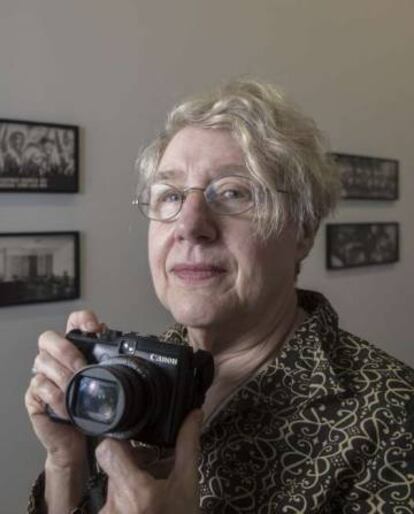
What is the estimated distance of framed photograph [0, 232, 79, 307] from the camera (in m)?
1.55

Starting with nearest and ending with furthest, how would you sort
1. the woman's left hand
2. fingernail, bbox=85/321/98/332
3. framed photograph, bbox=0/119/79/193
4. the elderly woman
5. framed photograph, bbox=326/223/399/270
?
the woman's left hand < the elderly woman < fingernail, bbox=85/321/98/332 < framed photograph, bbox=0/119/79/193 < framed photograph, bbox=326/223/399/270

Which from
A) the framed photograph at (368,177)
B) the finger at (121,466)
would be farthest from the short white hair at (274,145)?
the framed photograph at (368,177)

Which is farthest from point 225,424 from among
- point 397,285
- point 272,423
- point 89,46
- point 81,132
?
point 397,285

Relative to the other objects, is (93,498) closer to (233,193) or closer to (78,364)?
(78,364)

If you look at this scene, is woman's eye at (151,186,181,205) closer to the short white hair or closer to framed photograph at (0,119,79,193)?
the short white hair

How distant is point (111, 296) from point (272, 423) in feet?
3.38

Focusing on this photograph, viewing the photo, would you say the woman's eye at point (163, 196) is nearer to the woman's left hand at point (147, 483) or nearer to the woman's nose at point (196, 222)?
the woman's nose at point (196, 222)

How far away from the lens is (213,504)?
2.55 feet

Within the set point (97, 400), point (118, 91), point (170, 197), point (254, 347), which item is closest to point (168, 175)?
point (170, 197)

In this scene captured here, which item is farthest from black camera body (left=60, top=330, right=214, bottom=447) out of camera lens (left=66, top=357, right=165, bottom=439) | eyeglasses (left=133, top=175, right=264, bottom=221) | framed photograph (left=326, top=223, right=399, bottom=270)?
framed photograph (left=326, top=223, right=399, bottom=270)

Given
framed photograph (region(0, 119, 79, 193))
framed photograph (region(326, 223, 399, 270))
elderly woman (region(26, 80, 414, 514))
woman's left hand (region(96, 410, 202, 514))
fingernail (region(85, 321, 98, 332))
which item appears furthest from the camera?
framed photograph (region(326, 223, 399, 270))

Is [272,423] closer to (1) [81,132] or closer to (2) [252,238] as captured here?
(2) [252,238]

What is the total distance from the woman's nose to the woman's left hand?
11.1 inches

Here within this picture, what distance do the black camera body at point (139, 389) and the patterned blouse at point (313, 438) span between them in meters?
0.11
